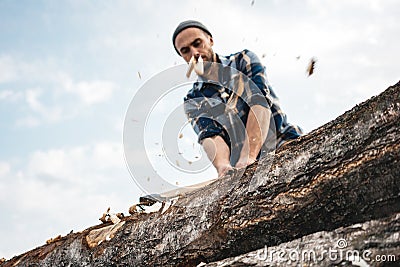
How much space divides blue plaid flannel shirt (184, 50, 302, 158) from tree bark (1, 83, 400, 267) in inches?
41.7

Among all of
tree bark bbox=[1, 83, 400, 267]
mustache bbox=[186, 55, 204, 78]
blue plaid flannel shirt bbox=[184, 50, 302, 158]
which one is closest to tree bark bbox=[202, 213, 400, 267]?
tree bark bbox=[1, 83, 400, 267]

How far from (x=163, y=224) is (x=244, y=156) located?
33.7 inches

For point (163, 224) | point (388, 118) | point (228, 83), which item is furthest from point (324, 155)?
point (228, 83)

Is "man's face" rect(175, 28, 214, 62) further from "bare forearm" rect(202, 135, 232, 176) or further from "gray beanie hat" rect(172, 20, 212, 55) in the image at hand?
"bare forearm" rect(202, 135, 232, 176)

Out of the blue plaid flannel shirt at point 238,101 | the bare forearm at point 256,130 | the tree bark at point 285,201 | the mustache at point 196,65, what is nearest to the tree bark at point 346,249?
the tree bark at point 285,201

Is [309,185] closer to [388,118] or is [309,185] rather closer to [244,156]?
[388,118]

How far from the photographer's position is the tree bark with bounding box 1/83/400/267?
1.30m

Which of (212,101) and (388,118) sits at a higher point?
(212,101)

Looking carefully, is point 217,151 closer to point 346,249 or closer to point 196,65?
point 196,65

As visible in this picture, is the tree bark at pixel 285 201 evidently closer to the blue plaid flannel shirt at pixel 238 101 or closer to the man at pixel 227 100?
the man at pixel 227 100

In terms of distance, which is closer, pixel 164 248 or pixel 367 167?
pixel 367 167

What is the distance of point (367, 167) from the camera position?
130 cm

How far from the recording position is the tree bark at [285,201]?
51.3 inches

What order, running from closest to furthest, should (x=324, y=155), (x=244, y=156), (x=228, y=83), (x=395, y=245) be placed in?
(x=395, y=245) < (x=324, y=155) < (x=244, y=156) < (x=228, y=83)
